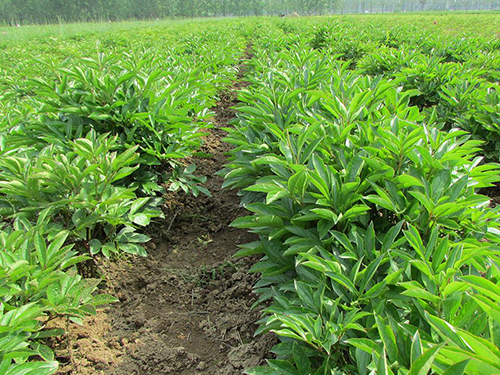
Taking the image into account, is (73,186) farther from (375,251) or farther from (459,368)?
(459,368)

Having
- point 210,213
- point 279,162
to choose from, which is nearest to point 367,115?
point 279,162

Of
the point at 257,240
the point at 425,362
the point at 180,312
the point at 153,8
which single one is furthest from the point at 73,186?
the point at 153,8

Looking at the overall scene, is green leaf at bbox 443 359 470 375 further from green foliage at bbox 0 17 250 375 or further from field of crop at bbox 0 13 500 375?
green foliage at bbox 0 17 250 375

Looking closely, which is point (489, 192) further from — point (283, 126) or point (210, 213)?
point (210, 213)

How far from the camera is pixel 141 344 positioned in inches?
74.1

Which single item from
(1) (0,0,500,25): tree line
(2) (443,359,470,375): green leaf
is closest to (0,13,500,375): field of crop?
(2) (443,359,470,375): green leaf

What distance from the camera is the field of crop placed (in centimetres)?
112

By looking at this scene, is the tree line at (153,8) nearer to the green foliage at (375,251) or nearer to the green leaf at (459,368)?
the green foliage at (375,251)

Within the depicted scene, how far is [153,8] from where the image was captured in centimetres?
6631

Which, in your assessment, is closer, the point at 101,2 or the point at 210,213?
the point at 210,213

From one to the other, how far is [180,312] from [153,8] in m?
76.4

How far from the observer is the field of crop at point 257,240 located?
3.69ft

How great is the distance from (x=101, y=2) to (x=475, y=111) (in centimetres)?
7067

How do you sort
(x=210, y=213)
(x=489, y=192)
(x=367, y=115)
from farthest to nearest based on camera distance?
1. (x=489, y=192)
2. (x=210, y=213)
3. (x=367, y=115)
